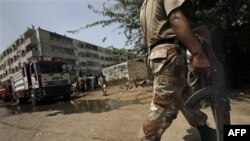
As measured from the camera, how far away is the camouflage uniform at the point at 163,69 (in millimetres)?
3115

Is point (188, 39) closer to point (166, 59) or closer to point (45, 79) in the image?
point (166, 59)

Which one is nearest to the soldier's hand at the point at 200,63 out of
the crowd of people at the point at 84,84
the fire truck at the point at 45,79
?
the fire truck at the point at 45,79

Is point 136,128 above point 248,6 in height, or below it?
below

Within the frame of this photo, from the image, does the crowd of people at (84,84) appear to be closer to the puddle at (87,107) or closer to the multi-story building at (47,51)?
the puddle at (87,107)

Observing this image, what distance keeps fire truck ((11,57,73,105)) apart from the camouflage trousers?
16.7m

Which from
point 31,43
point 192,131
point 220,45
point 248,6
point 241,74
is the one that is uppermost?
point 31,43

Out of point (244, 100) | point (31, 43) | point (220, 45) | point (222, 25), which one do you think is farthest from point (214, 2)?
point (31, 43)

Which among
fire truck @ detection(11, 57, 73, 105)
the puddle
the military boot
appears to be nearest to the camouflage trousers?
the military boot

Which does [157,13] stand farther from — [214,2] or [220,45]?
[220,45]

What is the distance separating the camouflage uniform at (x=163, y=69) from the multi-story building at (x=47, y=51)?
54.7m

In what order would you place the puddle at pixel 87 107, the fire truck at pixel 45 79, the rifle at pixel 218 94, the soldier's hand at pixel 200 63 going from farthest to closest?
1. the fire truck at pixel 45 79
2. the puddle at pixel 87 107
3. the rifle at pixel 218 94
4. the soldier's hand at pixel 200 63

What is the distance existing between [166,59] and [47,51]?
3096 inches

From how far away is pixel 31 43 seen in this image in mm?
75125

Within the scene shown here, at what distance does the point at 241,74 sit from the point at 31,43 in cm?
6800
